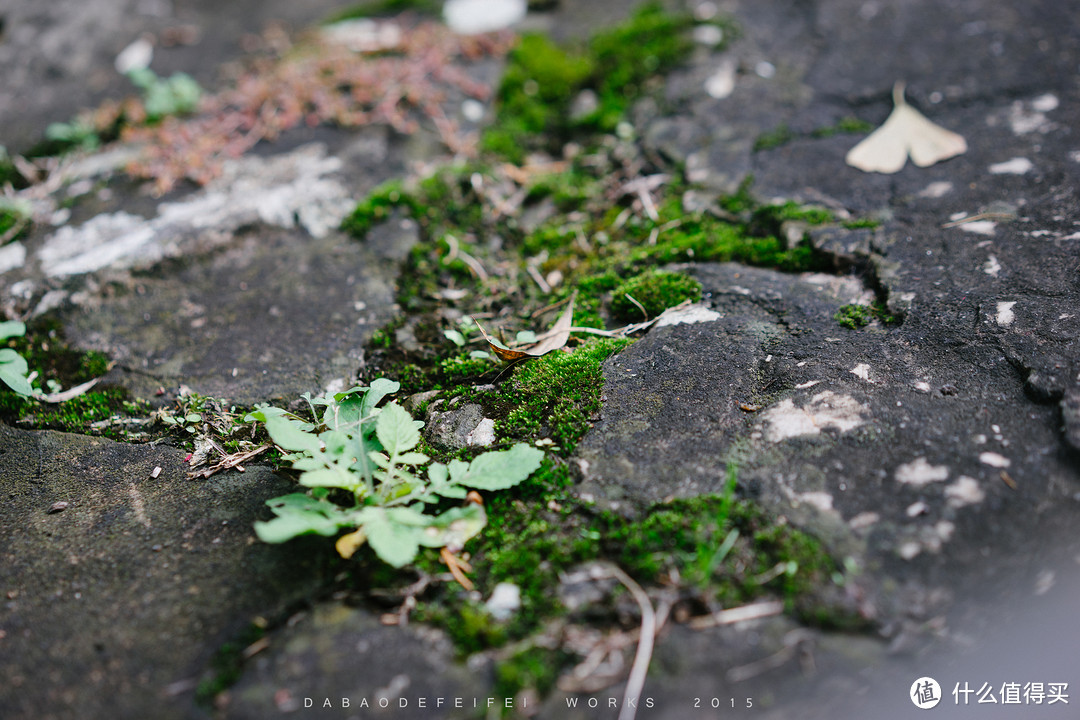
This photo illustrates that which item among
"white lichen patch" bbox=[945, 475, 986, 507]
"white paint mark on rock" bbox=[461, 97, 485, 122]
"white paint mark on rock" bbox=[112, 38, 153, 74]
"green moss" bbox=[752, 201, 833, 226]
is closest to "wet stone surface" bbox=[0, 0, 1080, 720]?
"white lichen patch" bbox=[945, 475, 986, 507]

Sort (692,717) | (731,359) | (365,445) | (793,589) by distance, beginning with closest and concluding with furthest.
Result: (692,717), (793,589), (365,445), (731,359)

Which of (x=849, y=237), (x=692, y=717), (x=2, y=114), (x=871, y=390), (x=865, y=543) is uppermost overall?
(x=2, y=114)

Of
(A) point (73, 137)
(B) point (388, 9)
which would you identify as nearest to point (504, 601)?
(A) point (73, 137)

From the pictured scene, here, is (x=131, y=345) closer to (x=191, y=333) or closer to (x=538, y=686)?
(x=191, y=333)

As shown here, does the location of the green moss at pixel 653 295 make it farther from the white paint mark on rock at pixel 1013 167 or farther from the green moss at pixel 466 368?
the white paint mark on rock at pixel 1013 167

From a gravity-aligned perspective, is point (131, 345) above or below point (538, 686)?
above

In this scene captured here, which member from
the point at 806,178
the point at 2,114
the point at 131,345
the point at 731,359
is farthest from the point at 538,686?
the point at 2,114
